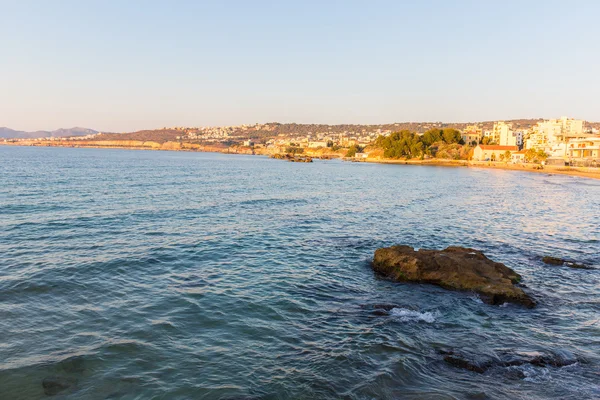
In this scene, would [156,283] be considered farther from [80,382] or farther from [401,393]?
[401,393]

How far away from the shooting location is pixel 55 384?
332 inches

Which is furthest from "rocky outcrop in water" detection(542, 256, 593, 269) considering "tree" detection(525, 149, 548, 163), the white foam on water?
"tree" detection(525, 149, 548, 163)

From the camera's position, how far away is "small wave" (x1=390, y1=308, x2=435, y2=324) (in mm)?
12078

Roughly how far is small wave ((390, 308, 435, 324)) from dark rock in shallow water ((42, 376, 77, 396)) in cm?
850

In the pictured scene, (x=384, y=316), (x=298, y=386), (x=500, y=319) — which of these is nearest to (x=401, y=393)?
(x=298, y=386)

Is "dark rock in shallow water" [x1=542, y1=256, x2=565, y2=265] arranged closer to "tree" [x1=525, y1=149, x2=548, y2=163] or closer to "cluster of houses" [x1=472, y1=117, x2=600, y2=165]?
"cluster of houses" [x1=472, y1=117, x2=600, y2=165]

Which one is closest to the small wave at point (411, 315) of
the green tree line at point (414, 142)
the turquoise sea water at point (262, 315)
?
the turquoise sea water at point (262, 315)

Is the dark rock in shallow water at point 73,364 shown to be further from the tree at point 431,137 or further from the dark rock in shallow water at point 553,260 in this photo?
the tree at point 431,137

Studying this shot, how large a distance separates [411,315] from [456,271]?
13.6 ft

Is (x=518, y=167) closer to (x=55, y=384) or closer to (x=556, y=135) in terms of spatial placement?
(x=556, y=135)

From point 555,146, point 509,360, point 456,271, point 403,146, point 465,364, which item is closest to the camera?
point 465,364

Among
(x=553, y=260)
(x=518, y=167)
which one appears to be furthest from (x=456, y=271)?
(x=518, y=167)

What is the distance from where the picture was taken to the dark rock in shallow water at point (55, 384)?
8.18m

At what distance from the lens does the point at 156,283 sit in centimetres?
1477
